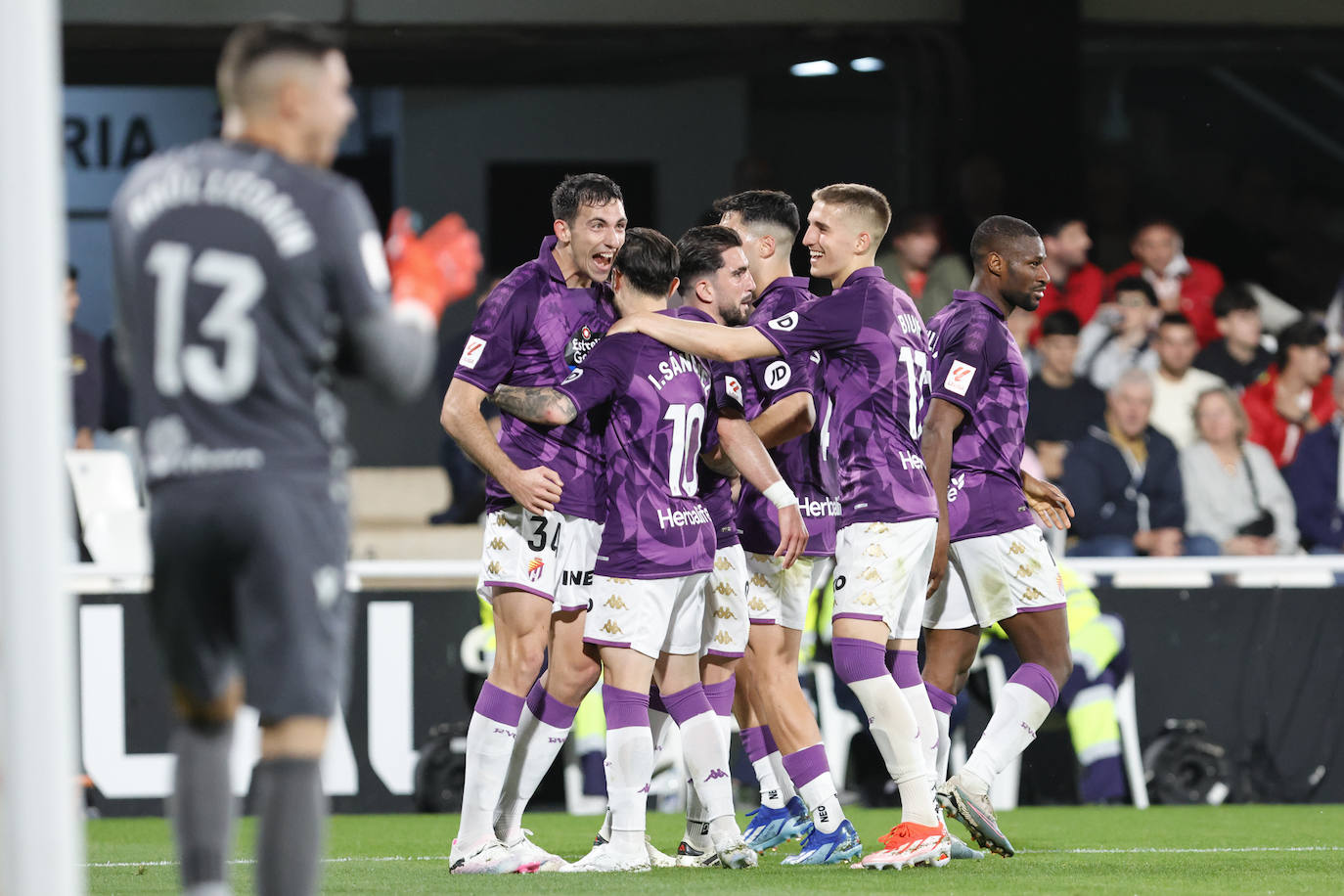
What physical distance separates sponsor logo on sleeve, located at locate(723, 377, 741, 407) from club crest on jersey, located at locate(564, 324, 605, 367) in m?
0.51

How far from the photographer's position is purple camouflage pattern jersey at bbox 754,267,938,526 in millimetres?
6191

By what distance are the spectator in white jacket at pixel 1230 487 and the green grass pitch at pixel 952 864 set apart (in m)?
2.07

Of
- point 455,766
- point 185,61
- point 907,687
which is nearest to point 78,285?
point 185,61

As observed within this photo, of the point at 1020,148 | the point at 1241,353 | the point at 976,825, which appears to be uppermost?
the point at 1020,148

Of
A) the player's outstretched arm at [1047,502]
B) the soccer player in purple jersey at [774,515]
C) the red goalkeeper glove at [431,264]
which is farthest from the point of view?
the player's outstretched arm at [1047,502]

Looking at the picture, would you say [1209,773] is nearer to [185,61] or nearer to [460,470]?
[460,470]

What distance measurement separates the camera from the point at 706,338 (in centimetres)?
608

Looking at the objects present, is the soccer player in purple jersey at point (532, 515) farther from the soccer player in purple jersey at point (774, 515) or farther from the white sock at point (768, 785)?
the white sock at point (768, 785)

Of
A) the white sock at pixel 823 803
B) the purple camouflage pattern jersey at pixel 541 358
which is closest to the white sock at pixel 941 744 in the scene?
the white sock at pixel 823 803

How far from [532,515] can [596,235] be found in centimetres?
102

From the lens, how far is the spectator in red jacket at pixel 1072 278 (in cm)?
1252

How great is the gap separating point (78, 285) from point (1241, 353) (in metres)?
8.53

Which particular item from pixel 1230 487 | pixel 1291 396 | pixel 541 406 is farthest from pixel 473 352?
pixel 1291 396

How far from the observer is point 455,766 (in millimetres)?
9336
